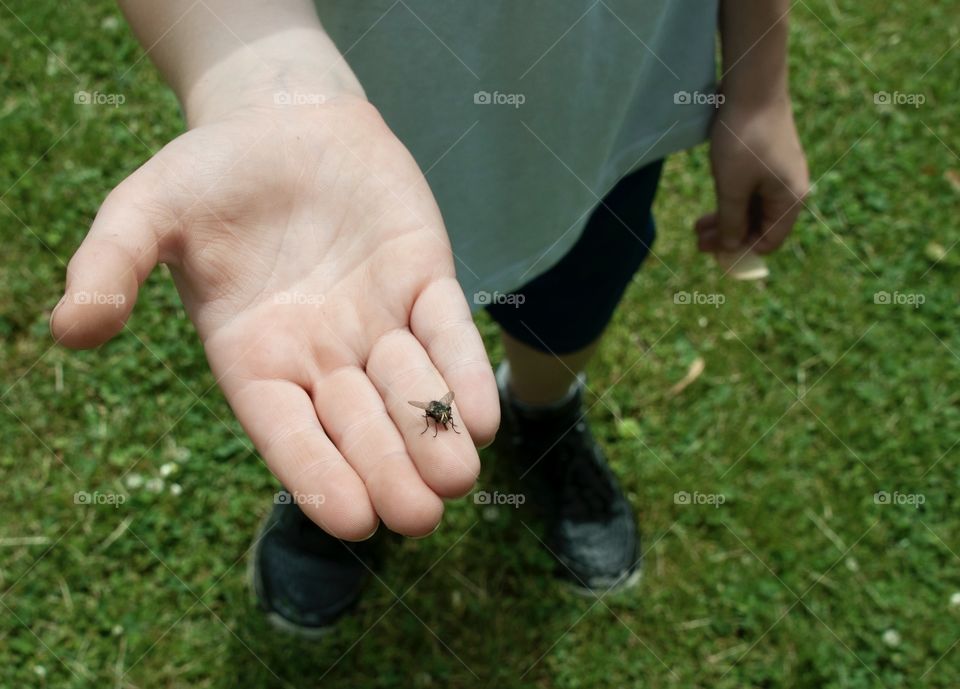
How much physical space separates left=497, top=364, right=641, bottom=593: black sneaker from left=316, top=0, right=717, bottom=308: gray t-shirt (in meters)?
1.38

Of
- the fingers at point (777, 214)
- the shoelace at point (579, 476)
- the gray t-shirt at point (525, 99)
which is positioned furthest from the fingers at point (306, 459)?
the shoelace at point (579, 476)

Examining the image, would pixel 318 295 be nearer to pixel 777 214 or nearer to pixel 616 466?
pixel 777 214

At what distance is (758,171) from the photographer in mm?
3023

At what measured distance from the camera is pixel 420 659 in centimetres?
382

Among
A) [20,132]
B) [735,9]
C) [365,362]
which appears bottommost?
[20,132]

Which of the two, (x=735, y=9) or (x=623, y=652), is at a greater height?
(x=735, y=9)

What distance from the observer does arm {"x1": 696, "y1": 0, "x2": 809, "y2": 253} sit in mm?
2787

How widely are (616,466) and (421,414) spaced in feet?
8.39

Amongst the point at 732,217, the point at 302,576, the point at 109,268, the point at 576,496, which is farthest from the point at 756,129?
the point at 302,576

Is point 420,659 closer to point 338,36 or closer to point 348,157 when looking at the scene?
point 348,157

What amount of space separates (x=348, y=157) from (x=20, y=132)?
3.76 meters

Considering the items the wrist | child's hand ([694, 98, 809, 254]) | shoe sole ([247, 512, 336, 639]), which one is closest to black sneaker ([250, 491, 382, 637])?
shoe sole ([247, 512, 336, 639])

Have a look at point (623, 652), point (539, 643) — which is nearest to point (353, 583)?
point (539, 643)

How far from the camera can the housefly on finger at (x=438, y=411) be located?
6.56 ft
